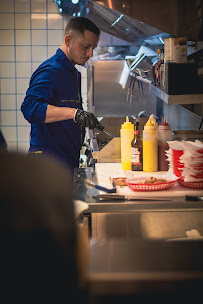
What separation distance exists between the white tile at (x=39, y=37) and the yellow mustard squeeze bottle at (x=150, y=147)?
13.3ft

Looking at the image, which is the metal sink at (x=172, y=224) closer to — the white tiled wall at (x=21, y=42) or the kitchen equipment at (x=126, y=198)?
the kitchen equipment at (x=126, y=198)

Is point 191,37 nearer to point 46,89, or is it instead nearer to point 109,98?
point 46,89

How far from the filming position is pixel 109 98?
5.34m

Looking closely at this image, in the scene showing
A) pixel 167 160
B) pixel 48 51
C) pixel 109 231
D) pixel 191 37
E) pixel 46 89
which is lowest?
pixel 109 231

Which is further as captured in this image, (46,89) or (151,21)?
(46,89)

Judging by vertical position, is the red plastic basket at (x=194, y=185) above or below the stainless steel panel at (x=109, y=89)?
below

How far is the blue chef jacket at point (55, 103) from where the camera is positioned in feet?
10.7

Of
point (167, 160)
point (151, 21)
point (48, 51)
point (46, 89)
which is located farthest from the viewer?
point (48, 51)

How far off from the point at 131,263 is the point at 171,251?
149 mm

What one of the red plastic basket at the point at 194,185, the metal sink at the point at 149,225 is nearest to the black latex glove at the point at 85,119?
the red plastic basket at the point at 194,185

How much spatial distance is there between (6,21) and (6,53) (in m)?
0.41

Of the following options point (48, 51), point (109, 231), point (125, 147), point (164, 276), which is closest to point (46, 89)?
point (125, 147)

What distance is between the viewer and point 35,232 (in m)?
0.89

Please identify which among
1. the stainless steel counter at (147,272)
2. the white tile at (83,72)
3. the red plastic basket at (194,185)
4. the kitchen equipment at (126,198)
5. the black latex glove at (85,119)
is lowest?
the stainless steel counter at (147,272)
